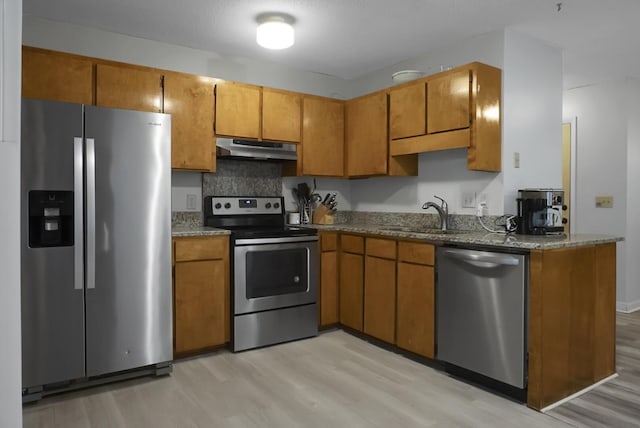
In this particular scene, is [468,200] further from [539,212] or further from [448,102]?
[448,102]

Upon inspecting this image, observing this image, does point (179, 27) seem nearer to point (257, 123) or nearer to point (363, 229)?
point (257, 123)

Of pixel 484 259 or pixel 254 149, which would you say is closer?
pixel 484 259

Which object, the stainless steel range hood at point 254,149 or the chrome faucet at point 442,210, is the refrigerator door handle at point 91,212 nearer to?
the stainless steel range hood at point 254,149

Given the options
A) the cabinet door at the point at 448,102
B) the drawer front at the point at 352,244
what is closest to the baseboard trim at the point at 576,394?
the drawer front at the point at 352,244

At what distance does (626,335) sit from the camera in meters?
3.63

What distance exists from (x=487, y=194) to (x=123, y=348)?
2.69 metres

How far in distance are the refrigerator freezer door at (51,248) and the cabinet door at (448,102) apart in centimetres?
234

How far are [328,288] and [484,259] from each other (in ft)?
5.07

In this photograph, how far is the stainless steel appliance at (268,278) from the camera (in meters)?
3.21

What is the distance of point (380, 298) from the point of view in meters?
3.31

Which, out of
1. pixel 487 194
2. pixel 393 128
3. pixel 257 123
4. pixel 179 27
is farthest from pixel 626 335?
pixel 179 27

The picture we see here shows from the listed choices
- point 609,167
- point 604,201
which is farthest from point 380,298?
point 609,167

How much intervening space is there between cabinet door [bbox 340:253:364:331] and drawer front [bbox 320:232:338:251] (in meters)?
0.10

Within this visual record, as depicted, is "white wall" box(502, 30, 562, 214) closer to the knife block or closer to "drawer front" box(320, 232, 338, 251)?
"drawer front" box(320, 232, 338, 251)
